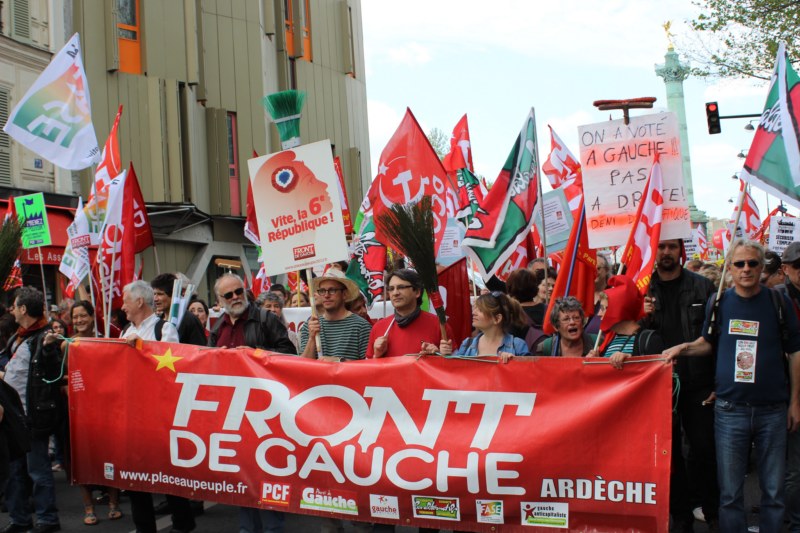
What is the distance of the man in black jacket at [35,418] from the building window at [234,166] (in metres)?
18.6

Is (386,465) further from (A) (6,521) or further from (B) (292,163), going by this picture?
(A) (6,521)

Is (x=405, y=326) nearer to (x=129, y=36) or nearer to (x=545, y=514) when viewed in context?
(x=545, y=514)

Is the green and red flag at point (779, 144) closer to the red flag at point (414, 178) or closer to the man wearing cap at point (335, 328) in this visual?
the man wearing cap at point (335, 328)

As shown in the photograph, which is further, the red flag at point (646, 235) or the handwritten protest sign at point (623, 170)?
the handwritten protest sign at point (623, 170)

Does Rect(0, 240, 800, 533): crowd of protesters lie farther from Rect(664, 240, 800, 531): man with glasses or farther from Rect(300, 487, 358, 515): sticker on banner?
Rect(300, 487, 358, 515): sticker on banner

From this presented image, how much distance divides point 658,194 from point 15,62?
668 inches

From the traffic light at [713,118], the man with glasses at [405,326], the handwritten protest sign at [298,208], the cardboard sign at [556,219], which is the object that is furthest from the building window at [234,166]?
the man with glasses at [405,326]

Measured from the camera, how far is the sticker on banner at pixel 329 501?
19.4 feet

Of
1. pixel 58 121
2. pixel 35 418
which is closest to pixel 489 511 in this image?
pixel 35 418

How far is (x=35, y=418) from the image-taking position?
7.46m

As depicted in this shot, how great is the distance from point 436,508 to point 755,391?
6.48 ft

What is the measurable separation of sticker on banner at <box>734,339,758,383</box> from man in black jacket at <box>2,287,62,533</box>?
198 inches

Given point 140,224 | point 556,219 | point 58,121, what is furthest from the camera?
point 140,224

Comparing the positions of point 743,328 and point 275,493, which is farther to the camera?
point 275,493
